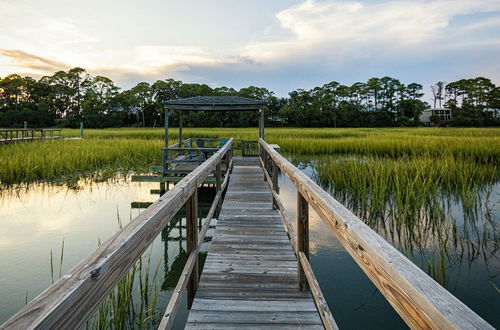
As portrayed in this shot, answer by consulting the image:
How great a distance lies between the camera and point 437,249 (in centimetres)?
482

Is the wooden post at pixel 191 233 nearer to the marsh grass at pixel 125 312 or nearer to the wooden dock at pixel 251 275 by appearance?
the wooden dock at pixel 251 275

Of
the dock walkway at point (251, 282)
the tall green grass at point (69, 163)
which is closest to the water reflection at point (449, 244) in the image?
the dock walkway at point (251, 282)

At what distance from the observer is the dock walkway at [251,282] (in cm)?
230

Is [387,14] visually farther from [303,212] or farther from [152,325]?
[152,325]

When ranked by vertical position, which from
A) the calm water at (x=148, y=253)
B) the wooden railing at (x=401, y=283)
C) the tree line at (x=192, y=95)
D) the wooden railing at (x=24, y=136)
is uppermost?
the tree line at (x=192, y=95)

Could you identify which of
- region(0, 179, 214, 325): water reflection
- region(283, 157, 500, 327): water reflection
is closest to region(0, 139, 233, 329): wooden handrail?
region(0, 179, 214, 325): water reflection

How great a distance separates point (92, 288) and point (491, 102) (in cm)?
7053

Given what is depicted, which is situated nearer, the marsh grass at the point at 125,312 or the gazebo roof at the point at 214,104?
the marsh grass at the point at 125,312

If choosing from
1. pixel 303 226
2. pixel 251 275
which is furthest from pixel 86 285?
pixel 251 275

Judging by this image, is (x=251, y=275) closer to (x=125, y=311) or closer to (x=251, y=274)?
(x=251, y=274)

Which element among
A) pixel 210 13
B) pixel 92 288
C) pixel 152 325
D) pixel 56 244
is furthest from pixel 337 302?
pixel 210 13

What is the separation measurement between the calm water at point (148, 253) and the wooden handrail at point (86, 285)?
248 cm

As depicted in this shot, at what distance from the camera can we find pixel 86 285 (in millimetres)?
846

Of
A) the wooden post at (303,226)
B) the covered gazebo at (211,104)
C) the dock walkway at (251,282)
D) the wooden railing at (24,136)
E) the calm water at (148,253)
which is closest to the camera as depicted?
the dock walkway at (251,282)
